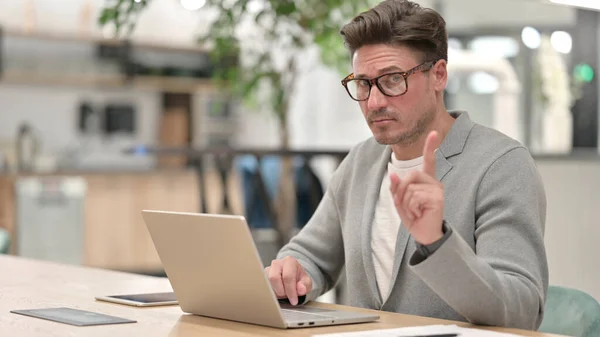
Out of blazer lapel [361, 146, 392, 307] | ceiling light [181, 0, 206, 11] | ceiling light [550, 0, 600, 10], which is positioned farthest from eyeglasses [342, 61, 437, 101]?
ceiling light [181, 0, 206, 11]

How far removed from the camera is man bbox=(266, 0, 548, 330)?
5.39 feet

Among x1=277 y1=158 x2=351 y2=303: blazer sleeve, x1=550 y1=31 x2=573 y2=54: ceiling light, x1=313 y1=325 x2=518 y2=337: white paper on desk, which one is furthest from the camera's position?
x1=550 y1=31 x2=573 y2=54: ceiling light

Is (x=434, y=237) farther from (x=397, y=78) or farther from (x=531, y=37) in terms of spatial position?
(x=531, y=37)

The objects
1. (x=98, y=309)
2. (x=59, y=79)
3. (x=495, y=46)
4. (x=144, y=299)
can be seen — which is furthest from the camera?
(x=59, y=79)

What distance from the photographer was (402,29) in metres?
2.05

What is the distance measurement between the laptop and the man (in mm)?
213

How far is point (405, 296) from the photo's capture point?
2025mm

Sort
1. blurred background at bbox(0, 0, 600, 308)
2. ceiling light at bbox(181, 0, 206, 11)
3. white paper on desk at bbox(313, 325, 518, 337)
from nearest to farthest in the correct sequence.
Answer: white paper on desk at bbox(313, 325, 518, 337)
blurred background at bbox(0, 0, 600, 308)
ceiling light at bbox(181, 0, 206, 11)

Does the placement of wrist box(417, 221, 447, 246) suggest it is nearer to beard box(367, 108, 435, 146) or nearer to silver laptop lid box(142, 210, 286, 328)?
silver laptop lid box(142, 210, 286, 328)

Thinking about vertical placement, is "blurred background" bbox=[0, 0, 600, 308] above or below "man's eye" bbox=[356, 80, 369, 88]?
below

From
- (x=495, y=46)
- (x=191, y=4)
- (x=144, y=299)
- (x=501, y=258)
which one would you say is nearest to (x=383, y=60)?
(x=501, y=258)

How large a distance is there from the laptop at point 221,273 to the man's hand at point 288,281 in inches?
5.2

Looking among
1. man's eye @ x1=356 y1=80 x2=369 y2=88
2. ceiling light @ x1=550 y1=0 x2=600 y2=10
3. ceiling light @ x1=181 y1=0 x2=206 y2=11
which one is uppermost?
ceiling light @ x1=181 y1=0 x2=206 y2=11

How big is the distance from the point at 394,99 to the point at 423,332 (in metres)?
0.59
